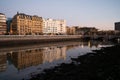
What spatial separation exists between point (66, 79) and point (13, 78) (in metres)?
4.64

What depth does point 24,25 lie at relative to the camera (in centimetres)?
11119

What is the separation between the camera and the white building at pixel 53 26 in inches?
5577

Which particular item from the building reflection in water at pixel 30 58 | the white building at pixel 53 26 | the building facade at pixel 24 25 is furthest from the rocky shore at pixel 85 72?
the white building at pixel 53 26

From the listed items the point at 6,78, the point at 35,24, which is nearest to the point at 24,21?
the point at 35,24

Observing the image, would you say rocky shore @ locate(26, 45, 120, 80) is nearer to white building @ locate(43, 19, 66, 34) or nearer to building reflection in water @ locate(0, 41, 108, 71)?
building reflection in water @ locate(0, 41, 108, 71)

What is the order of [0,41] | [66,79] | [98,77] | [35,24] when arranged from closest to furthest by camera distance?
1. [98,77]
2. [66,79]
3. [0,41]
4. [35,24]

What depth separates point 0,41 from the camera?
57.5 meters

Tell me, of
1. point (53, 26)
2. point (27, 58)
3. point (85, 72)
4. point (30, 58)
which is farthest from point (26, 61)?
point (53, 26)

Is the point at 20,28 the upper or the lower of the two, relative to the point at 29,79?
upper

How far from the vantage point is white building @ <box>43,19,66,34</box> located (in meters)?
142

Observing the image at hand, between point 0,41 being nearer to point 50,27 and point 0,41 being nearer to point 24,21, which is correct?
point 24,21

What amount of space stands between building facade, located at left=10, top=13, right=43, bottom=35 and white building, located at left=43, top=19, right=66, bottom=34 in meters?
14.7

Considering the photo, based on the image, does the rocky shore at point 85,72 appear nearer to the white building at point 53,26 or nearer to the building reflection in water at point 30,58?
the building reflection in water at point 30,58

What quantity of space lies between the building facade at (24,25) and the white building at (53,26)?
14705 mm
